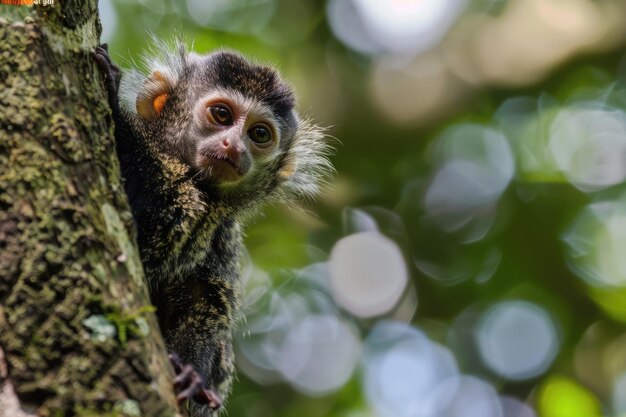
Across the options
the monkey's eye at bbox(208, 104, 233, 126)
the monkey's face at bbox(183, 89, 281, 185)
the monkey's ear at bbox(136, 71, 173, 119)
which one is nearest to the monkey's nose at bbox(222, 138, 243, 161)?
the monkey's face at bbox(183, 89, 281, 185)

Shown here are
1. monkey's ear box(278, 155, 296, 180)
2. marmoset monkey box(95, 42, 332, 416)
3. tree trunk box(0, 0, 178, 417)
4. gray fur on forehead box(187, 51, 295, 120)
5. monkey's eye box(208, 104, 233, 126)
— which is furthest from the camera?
monkey's ear box(278, 155, 296, 180)

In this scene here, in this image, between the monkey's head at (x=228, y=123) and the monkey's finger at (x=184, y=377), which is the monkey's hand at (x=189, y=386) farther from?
the monkey's head at (x=228, y=123)

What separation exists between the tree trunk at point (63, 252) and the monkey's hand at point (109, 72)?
17.3 inches

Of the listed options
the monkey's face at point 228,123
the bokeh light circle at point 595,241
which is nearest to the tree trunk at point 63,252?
the monkey's face at point 228,123

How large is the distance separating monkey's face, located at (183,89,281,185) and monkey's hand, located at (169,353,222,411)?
175cm

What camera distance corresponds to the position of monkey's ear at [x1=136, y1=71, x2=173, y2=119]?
5.09 meters

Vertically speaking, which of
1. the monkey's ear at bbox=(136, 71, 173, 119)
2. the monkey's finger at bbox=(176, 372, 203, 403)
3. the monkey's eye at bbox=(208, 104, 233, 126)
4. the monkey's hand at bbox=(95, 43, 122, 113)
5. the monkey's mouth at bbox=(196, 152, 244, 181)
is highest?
the monkey's hand at bbox=(95, 43, 122, 113)

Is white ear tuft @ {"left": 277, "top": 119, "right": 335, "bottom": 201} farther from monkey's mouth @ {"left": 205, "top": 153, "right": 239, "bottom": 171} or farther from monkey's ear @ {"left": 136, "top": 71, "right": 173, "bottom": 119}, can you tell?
monkey's ear @ {"left": 136, "top": 71, "right": 173, "bottom": 119}

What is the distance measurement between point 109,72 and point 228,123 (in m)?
1.94

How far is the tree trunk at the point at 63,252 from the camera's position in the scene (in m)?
2.41

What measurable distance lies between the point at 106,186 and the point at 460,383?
6.82 m

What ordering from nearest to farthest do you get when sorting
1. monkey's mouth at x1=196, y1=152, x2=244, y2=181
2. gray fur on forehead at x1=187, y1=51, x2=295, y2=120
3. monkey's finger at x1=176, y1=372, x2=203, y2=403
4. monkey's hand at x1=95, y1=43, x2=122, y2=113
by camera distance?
monkey's finger at x1=176, y1=372, x2=203, y2=403 → monkey's hand at x1=95, y1=43, x2=122, y2=113 → monkey's mouth at x1=196, y1=152, x2=244, y2=181 → gray fur on forehead at x1=187, y1=51, x2=295, y2=120

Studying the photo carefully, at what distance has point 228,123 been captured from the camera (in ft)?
18.2

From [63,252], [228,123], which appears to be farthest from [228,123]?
[63,252]
